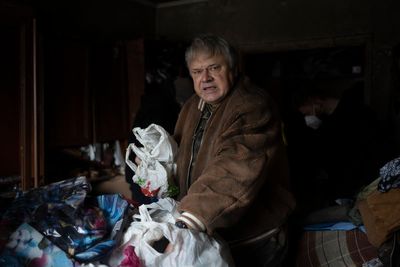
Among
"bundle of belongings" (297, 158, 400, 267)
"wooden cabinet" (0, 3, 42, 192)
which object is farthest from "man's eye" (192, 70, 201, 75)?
"wooden cabinet" (0, 3, 42, 192)

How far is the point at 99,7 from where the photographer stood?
150 inches

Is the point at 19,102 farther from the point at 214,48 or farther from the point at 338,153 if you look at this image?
the point at 338,153

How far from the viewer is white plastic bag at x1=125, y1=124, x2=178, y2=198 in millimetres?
1511

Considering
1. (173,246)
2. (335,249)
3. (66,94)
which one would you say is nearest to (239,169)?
(173,246)

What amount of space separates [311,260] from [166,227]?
35.4 inches

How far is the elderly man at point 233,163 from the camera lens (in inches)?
46.0

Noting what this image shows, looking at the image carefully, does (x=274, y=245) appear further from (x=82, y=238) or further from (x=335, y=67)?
(x=335, y=67)

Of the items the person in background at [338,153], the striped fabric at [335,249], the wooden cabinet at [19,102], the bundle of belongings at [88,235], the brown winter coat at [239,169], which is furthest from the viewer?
the wooden cabinet at [19,102]

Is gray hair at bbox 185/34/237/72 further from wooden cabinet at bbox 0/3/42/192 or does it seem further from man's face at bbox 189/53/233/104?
wooden cabinet at bbox 0/3/42/192

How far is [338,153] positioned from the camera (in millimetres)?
2602

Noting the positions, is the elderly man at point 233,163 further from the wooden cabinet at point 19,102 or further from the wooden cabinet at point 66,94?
the wooden cabinet at point 66,94

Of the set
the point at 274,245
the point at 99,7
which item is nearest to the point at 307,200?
the point at 274,245

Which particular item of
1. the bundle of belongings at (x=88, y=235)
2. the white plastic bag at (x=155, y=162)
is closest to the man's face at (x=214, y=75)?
the white plastic bag at (x=155, y=162)

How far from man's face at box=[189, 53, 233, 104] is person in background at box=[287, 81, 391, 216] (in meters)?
1.21
